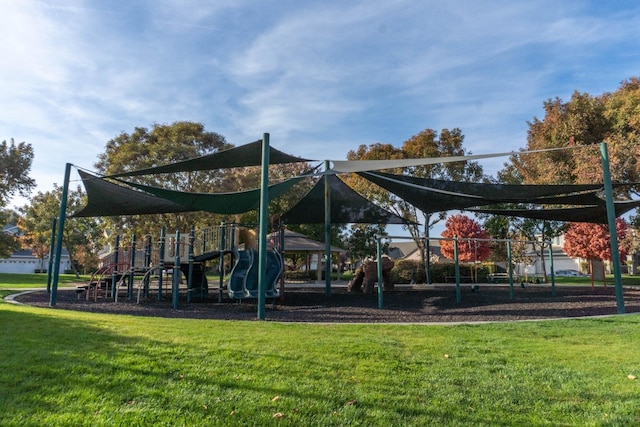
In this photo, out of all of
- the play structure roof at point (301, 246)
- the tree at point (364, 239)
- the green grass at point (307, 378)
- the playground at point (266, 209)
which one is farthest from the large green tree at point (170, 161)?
the green grass at point (307, 378)

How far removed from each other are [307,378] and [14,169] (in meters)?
24.5

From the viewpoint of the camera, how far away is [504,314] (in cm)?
729

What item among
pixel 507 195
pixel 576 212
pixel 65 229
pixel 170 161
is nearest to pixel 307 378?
pixel 507 195

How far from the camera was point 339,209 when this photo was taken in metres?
13.4

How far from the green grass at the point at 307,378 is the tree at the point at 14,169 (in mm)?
21250

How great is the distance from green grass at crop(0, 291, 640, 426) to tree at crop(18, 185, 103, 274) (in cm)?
1997

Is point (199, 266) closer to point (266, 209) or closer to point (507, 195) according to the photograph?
point (266, 209)

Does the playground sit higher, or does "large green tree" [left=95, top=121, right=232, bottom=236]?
"large green tree" [left=95, top=121, right=232, bottom=236]

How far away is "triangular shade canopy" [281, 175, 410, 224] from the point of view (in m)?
12.5

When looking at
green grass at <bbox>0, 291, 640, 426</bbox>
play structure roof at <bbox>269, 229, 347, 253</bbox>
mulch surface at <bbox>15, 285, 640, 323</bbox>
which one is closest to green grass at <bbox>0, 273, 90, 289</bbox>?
mulch surface at <bbox>15, 285, 640, 323</bbox>

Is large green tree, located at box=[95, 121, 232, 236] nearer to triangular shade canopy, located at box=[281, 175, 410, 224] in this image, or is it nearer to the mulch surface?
triangular shade canopy, located at box=[281, 175, 410, 224]

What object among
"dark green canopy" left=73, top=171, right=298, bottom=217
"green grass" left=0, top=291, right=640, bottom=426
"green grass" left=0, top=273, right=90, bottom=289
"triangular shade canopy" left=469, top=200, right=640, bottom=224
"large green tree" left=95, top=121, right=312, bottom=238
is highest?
"large green tree" left=95, top=121, right=312, bottom=238

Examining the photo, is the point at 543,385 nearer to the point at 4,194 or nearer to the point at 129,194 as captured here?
the point at 129,194

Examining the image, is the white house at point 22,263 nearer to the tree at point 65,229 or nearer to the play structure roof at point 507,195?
the tree at point 65,229
